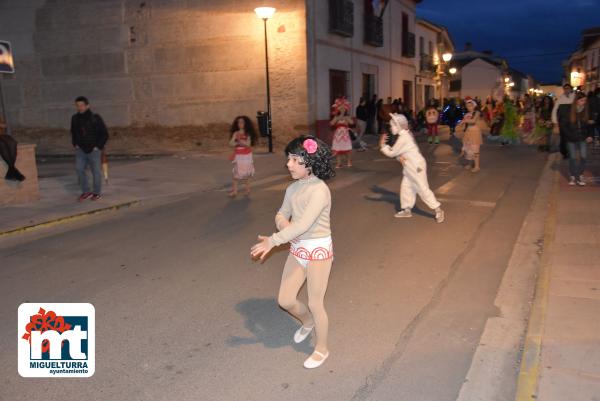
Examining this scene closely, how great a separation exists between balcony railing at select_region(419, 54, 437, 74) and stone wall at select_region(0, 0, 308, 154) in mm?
18211

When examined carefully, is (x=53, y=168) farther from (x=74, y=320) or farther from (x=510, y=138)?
(x=510, y=138)

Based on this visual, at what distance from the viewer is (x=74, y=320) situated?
4.30 m

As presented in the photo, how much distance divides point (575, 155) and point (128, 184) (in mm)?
8871

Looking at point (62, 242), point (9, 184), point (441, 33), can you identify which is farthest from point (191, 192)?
point (441, 33)

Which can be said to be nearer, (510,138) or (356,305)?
(356,305)

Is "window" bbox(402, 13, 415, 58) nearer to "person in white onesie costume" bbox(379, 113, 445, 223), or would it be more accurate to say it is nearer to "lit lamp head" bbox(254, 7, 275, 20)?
"lit lamp head" bbox(254, 7, 275, 20)

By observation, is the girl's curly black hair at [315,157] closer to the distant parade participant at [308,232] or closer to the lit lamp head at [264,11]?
the distant parade participant at [308,232]

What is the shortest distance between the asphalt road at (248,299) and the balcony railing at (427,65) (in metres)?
27.3

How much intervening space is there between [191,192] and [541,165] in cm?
884

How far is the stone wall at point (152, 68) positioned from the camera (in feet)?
61.8

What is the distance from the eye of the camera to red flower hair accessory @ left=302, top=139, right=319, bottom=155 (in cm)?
341

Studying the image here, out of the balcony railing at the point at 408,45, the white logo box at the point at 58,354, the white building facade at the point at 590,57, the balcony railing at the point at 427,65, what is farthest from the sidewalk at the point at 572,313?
the white building facade at the point at 590,57

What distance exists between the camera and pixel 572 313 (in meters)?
4.28

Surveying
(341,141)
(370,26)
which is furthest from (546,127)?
(370,26)
